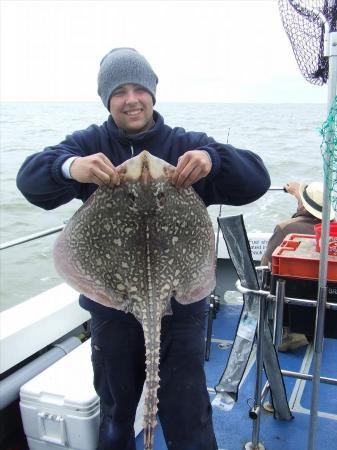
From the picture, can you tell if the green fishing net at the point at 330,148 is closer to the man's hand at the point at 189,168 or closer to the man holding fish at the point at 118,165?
the man holding fish at the point at 118,165

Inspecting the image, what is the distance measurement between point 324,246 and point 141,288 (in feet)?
3.27

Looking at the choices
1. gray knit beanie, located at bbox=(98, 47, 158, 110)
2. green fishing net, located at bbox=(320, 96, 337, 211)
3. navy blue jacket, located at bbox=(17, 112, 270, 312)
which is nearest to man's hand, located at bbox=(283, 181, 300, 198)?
green fishing net, located at bbox=(320, 96, 337, 211)

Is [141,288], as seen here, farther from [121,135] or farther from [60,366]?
[60,366]

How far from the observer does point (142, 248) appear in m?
1.89

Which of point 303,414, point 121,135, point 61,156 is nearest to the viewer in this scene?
point 61,156

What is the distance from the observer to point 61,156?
208cm

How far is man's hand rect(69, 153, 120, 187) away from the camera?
179 cm

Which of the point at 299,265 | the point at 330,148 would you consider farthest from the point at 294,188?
the point at 330,148

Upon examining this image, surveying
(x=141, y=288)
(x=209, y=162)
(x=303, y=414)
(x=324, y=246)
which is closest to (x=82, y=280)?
(x=141, y=288)

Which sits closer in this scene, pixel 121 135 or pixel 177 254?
pixel 177 254

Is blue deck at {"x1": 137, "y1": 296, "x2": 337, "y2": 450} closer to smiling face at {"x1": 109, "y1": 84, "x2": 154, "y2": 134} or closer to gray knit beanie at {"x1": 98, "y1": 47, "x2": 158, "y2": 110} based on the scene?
smiling face at {"x1": 109, "y1": 84, "x2": 154, "y2": 134}

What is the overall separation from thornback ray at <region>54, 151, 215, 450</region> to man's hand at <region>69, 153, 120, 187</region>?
Answer: 0.04 m

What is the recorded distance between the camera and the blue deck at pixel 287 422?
130 inches

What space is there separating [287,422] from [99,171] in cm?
266
